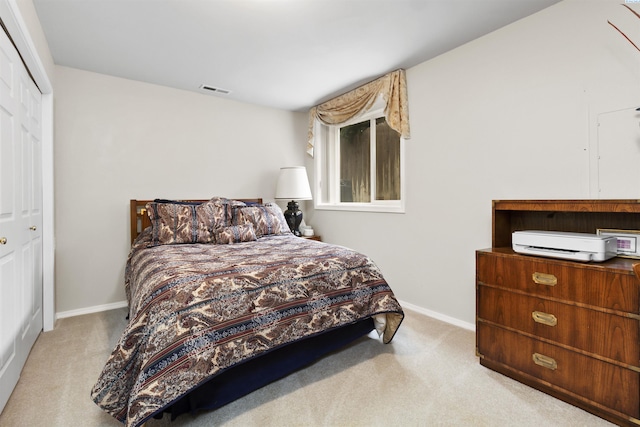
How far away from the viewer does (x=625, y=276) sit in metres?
1.44

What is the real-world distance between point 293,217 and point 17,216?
2.59 meters

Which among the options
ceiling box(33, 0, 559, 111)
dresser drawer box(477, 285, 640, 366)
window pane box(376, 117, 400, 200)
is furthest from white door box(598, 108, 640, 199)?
window pane box(376, 117, 400, 200)

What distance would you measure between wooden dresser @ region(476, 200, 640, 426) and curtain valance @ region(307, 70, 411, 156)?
1374 mm

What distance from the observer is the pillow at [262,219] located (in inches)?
125

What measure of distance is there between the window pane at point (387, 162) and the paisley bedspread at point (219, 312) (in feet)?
4.57

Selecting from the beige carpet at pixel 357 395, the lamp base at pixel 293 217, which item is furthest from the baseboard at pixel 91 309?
the lamp base at pixel 293 217

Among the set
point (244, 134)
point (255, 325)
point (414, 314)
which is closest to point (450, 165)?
point (414, 314)

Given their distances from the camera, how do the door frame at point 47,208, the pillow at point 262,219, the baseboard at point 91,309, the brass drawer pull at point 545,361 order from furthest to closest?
the pillow at point 262,219 → the baseboard at point 91,309 → the door frame at point 47,208 → the brass drawer pull at point 545,361

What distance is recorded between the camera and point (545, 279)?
1.72m

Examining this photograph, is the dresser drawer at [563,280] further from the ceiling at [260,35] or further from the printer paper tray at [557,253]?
the ceiling at [260,35]

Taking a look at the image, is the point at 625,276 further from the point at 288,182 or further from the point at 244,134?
the point at 244,134

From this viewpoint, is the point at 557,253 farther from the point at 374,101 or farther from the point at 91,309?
the point at 91,309

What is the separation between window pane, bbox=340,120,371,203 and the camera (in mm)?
3824

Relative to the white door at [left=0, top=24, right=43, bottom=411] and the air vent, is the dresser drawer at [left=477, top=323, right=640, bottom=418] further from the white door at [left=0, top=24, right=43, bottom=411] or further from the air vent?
the air vent
